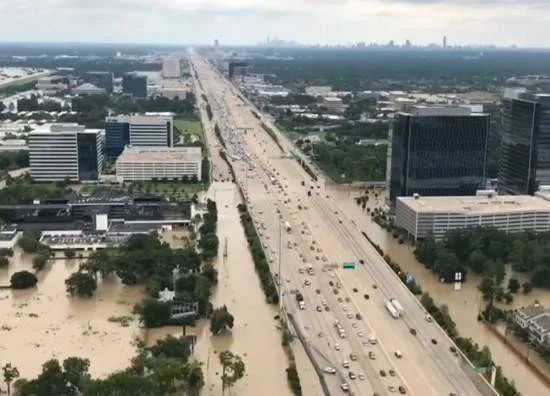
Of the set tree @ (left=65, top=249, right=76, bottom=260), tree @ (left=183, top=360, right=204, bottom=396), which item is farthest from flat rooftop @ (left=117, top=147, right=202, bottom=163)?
tree @ (left=183, top=360, right=204, bottom=396)

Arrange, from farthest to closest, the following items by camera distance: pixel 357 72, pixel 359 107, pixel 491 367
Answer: pixel 357 72 → pixel 359 107 → pixel 491 367

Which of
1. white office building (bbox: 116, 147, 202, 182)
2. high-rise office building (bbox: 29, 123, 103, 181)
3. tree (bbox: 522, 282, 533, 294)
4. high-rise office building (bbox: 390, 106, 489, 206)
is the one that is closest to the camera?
tree (bbox: 522, 282, 533, 294)

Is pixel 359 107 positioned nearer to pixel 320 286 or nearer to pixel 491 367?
pixel 320 286

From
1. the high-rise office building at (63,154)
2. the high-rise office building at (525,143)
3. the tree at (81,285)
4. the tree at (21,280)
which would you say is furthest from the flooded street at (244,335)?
the high-rise office building at (525,143)

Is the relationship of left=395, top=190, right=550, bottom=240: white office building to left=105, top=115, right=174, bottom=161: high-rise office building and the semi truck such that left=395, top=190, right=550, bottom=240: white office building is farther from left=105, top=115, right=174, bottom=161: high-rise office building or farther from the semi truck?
left=105, top=115, right=174, bottom=161: high-rise office building

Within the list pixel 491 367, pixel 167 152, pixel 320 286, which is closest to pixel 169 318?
pixel 320 286

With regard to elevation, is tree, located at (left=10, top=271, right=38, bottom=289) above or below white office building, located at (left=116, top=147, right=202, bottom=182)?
below

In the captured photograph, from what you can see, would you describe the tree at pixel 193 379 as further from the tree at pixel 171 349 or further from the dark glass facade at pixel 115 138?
the dark glass facade at pixel 115 138
